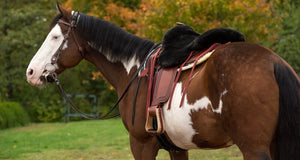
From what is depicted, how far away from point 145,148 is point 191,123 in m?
0.77

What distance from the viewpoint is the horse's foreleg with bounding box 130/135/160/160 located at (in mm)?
3564

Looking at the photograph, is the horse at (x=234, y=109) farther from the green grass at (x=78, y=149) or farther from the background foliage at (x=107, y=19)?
the background foliage at (x=107, y=19)

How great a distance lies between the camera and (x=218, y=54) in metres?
2.83

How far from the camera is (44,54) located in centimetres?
397

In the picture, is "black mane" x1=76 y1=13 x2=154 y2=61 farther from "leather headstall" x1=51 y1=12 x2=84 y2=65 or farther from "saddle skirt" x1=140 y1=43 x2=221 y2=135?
"saddle skirt" x1=140 y1=43 x2=221 y2=135

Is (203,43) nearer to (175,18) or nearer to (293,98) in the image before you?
(293,98)

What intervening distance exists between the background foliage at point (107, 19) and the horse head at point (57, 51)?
17.2 ft

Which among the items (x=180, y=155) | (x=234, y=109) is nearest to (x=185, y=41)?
(x=234, y=109)

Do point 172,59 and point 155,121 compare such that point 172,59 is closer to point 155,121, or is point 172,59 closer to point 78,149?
point 155,121

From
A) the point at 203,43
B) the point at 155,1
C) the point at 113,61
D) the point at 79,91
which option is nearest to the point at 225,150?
the point at 155,1

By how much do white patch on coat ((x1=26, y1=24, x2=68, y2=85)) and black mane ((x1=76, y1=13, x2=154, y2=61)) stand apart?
10.1 inches

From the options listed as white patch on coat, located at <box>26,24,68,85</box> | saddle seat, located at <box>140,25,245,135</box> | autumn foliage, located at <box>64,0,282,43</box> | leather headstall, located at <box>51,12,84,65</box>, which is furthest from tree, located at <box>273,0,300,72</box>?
white patch on coat, located at <box>26,24,68,85</box>

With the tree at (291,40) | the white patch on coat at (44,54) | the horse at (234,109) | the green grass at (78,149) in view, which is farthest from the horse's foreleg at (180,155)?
the tree at (291,40)

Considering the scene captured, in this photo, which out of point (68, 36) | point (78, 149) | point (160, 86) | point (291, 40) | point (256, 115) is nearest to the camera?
point (256, 115)
